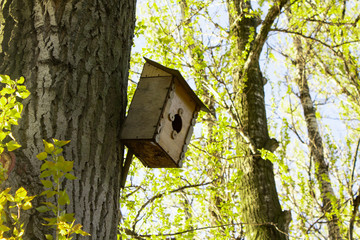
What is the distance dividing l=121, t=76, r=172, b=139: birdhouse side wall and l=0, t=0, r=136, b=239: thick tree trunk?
8cm

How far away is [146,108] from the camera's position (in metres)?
2.17

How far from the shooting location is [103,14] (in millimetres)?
2010

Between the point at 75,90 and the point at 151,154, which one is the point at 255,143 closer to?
the point at 151,154

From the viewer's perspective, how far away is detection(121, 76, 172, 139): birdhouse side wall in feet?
6.57

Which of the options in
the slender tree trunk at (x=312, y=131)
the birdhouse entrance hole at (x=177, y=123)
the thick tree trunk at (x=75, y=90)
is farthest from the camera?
the slender tree trunk at (x=312, y=131)

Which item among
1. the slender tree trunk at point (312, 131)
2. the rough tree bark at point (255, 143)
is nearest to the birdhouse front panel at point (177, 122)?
the rough tree bark at point (255, 143)

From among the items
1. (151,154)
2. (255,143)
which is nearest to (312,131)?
(255,143)

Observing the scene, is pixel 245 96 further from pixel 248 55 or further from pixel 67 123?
pixel 67 123

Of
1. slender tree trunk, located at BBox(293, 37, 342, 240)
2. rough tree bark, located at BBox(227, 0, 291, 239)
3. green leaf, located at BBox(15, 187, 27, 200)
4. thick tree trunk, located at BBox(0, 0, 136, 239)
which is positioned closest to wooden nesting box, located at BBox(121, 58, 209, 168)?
thick tree trunk, located at BBox(0, 0, 136, 239)

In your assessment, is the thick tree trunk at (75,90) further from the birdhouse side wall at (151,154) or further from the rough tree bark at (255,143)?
the rough tree bark at (255,143)

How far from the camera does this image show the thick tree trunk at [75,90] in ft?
5.35

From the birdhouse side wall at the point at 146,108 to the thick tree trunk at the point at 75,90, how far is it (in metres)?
0.08

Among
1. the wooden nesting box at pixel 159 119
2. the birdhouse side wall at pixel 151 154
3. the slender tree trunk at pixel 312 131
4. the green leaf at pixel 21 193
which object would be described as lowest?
the green leaf at pixel 21 193

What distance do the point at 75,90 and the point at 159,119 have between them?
0.49m
